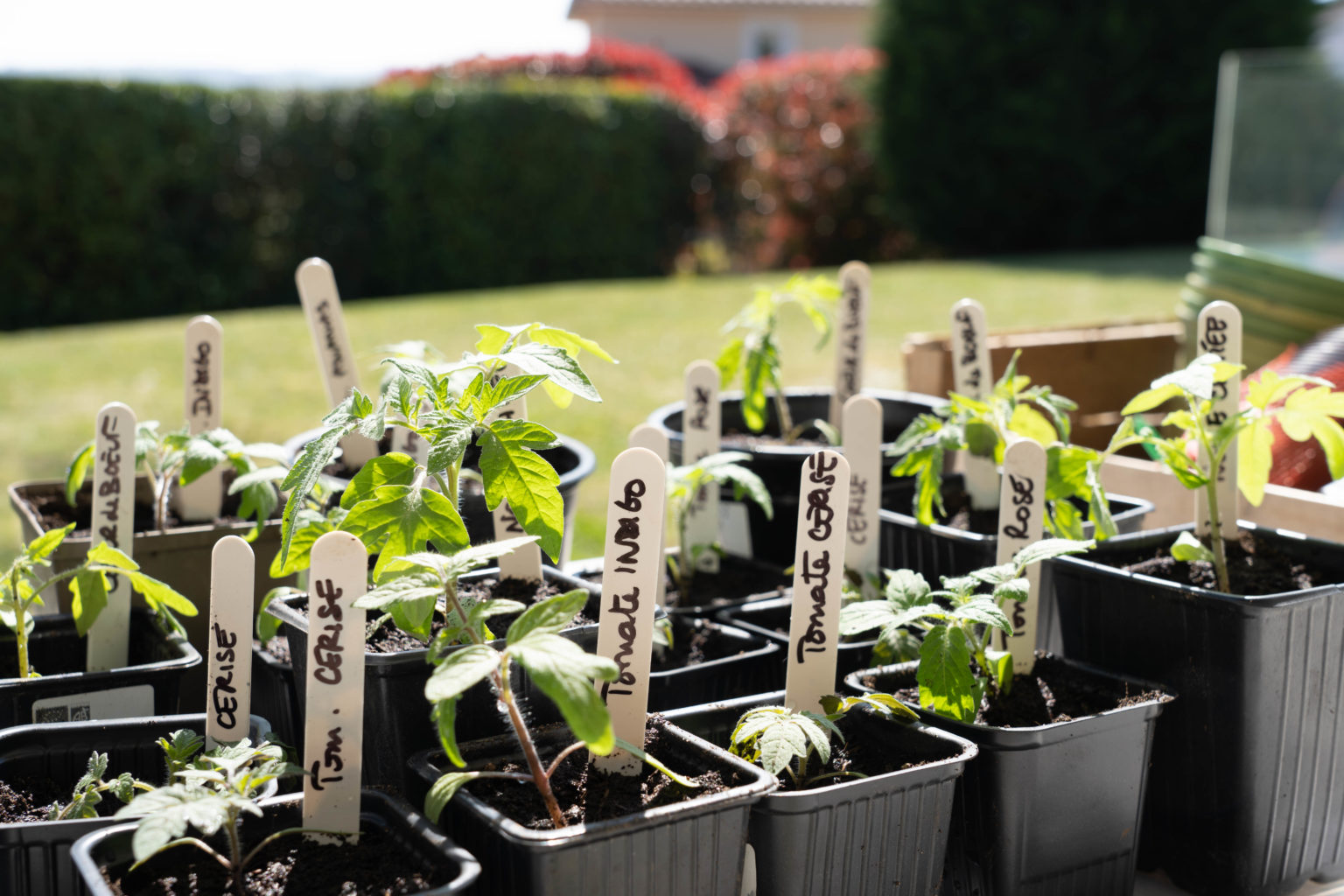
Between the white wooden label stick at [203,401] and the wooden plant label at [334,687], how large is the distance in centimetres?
68

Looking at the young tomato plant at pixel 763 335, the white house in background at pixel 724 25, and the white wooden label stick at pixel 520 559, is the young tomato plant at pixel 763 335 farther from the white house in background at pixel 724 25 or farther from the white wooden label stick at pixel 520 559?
the white house in background at pixel 724 25

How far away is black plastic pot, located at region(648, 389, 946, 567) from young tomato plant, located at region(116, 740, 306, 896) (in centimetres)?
83

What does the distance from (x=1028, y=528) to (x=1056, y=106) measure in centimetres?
751

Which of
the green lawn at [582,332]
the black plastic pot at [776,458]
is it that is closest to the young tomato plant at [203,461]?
the black plastic pot at [776,458]

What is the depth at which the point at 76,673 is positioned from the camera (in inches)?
48.6

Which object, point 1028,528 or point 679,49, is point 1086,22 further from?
point 679,49

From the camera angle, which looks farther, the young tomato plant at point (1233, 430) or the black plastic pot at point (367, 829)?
the young tomato plant at point (1233, 430)

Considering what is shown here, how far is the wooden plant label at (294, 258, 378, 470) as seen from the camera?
5.10 feet

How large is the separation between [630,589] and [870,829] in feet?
0.93

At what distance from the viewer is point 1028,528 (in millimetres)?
1260

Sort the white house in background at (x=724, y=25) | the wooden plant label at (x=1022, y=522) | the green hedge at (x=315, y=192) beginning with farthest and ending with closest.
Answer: the white house in background at (x=724, y=25) → the green hedge at (x=315, y=192) → the wooden plant label at (x=1022, y=522)

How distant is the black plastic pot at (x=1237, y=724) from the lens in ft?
3.99

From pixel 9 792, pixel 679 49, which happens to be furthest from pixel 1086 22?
pixel 679 49

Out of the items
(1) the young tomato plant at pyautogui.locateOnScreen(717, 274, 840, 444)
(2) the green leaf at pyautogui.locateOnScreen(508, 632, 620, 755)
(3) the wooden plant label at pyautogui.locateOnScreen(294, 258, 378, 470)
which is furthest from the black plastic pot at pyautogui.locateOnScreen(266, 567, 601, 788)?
(1) the young tomato plant at pyautogui.locateOnScreen(717, 274, 840, 444)
